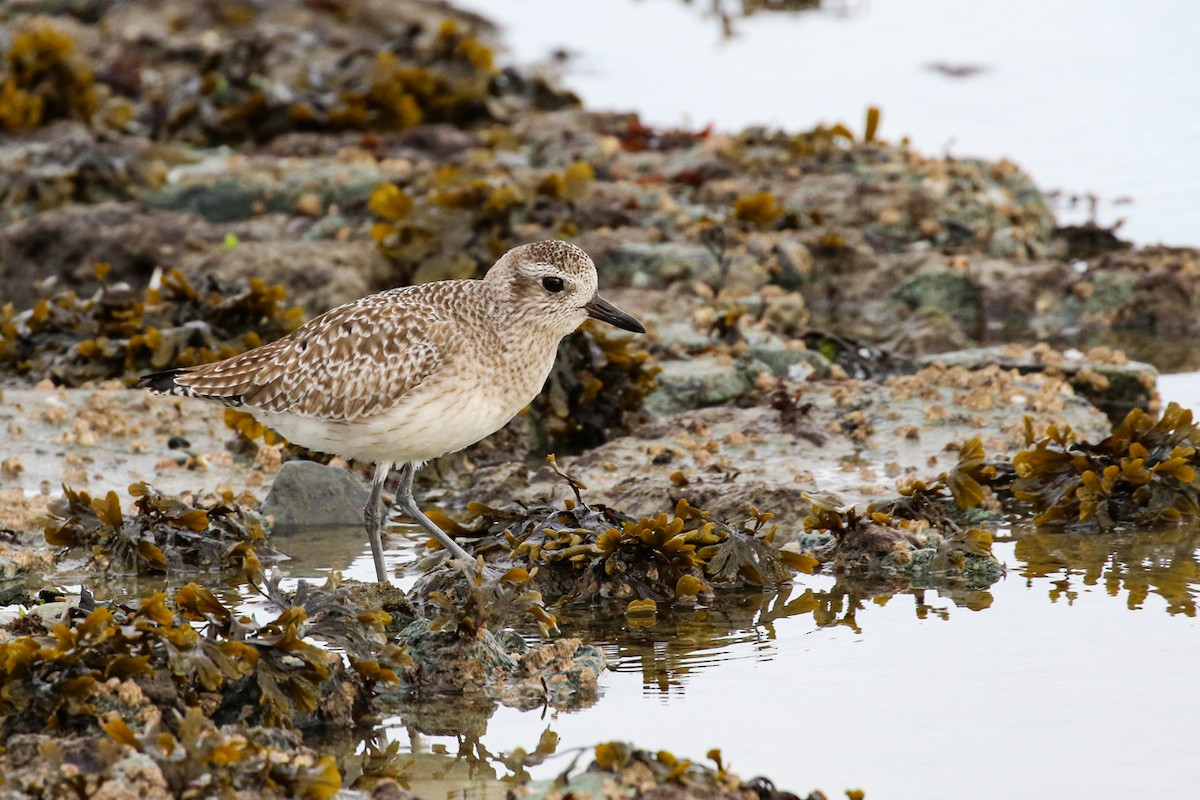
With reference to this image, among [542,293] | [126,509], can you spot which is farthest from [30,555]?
[542,293]

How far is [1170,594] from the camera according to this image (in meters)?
6.41

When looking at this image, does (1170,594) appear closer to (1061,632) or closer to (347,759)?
(1061,632)

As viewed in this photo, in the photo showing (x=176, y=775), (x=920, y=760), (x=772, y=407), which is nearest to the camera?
(x=176, y=775)

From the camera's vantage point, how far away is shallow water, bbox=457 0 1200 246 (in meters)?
14.7

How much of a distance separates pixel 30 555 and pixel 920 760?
405cm

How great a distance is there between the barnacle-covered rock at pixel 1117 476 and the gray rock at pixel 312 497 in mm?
3186

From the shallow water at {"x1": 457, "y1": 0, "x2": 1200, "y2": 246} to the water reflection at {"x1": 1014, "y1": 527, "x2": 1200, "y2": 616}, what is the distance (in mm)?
6372

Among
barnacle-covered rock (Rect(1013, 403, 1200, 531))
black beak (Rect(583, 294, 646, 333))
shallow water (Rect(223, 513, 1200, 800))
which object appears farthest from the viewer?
barnacle-covered rock (Rect(1013, 403, 1200, 531))

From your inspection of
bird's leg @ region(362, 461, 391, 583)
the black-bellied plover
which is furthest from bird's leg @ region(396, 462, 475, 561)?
bird's leg @ region(362, 461, 391, 583)

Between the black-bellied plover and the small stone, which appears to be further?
the small stone

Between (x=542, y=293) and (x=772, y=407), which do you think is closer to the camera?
(x=542, y=293)

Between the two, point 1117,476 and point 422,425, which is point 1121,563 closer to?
point 1117,476

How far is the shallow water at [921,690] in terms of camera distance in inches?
193

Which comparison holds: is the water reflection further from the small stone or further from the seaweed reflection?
the small stone
